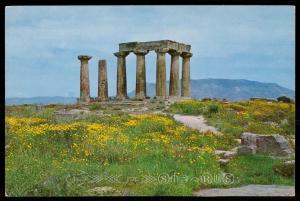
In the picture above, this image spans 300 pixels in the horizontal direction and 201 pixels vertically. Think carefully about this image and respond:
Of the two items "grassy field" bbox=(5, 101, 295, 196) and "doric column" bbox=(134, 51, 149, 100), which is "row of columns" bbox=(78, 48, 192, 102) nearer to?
"doric column" bbox=(134, 51, 149, 100)

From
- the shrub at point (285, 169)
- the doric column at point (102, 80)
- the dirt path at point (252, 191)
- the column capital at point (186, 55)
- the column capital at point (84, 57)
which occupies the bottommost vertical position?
the dirt path at point (252, 191)

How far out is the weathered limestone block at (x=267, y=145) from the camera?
45.4 feet

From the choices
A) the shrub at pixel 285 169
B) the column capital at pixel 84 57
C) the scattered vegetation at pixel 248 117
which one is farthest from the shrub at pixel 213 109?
the column capital at pixel 84 57

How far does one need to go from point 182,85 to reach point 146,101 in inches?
224

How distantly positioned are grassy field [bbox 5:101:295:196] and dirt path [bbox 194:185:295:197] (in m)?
0.35

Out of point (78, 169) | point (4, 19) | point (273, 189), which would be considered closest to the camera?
point (4, 19)

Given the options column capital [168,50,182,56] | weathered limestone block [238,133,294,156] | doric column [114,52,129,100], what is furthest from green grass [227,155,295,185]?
doric column [114,52,129,100]

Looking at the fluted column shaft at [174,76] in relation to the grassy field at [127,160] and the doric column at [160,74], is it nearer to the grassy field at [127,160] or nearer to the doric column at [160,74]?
the doric column at [160,74]

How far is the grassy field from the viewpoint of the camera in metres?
10.5

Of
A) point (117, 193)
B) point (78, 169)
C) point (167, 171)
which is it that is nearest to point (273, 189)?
point (167, 171)

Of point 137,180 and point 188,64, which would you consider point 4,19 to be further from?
point 188,64

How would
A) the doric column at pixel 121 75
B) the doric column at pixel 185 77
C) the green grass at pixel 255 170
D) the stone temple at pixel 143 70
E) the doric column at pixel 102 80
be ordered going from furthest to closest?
the doric column at pixel 185 77, the doric column at pixel 102 80, the doric column at pixel 121 75, the stone temple at pixel 143 70, the green grass at pixel 255 170

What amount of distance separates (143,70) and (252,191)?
26468 millimetres

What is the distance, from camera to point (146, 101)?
33.9 m
